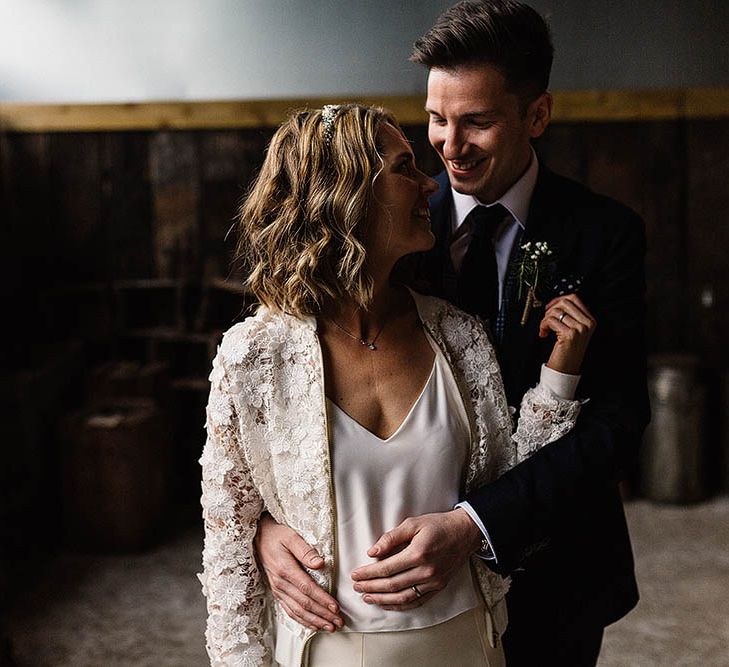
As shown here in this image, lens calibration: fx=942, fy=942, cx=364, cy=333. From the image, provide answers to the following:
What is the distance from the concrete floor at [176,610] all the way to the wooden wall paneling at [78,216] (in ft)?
5.48

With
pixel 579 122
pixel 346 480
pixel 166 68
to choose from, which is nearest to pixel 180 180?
pixel 166 68

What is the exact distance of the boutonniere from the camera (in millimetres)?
1913

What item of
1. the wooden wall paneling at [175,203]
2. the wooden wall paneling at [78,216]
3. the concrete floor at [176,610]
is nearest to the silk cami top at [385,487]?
the concrete floor at [176,610]

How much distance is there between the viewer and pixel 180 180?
5.30 meters

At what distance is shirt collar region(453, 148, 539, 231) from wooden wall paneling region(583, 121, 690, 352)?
11.2 feet

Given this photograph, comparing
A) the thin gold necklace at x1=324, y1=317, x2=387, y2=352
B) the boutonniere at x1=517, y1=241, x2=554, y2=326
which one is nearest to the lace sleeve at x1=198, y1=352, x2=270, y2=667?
the thin gold necklace at x1=324, y1=317, x2=387, y2=352

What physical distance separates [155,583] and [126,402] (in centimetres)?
96

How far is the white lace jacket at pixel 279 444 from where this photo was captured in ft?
5.46

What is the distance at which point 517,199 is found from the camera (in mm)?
2020

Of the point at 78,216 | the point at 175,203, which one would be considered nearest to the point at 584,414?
the point at 175,203

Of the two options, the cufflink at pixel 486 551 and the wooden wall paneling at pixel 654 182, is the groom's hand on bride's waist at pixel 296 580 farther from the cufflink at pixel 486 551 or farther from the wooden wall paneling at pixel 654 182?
the wooden wall paneling at pixel 654 182

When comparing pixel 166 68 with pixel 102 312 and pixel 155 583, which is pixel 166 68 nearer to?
pixel 102 312

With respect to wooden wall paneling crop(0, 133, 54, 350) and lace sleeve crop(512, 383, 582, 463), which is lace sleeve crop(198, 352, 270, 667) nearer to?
lace sleeve crop(512, 383, 582, 463)

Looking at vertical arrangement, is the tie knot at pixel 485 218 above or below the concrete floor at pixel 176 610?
above
